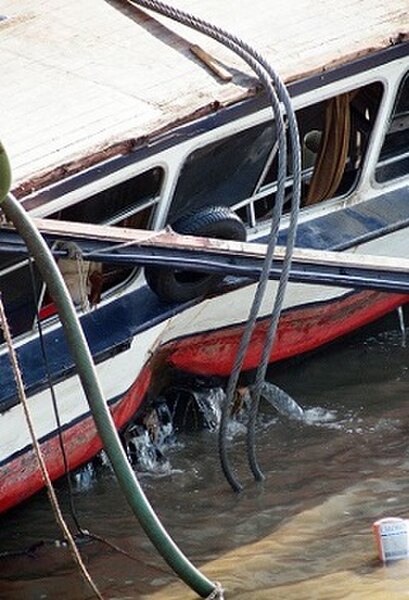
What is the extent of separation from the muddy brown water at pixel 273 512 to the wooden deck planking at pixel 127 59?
184 centimetres

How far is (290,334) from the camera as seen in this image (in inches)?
348

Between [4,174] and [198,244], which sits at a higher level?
[4,174]

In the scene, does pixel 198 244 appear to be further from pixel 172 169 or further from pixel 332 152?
pixel 332 152

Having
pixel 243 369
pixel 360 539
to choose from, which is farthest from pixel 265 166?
pixel 360 539

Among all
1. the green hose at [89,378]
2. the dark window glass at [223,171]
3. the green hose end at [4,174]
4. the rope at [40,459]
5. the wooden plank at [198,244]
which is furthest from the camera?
the dark window glass at [223,171]

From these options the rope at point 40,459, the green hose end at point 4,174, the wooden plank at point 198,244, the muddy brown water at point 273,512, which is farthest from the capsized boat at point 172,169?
the green hose end at point 4,174

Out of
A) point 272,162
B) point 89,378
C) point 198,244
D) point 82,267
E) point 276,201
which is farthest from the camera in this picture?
point 272,162

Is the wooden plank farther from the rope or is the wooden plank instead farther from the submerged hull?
the submerged hull

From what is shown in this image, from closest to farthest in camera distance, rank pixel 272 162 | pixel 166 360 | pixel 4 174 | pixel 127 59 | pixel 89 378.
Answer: pixel 4 174 < pixel 89 378 < pixel 127 59 < pixel 166 360 < pixel 272 162

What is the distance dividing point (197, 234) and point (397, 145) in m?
1.83

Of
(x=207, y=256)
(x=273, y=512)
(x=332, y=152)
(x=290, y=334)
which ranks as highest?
(x=207, y=256)

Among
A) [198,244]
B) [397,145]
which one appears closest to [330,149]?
[397,145]

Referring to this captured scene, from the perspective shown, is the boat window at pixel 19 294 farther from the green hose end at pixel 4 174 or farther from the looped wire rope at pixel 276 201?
the green hose end at pixel 4 174

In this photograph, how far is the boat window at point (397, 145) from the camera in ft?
29.1
